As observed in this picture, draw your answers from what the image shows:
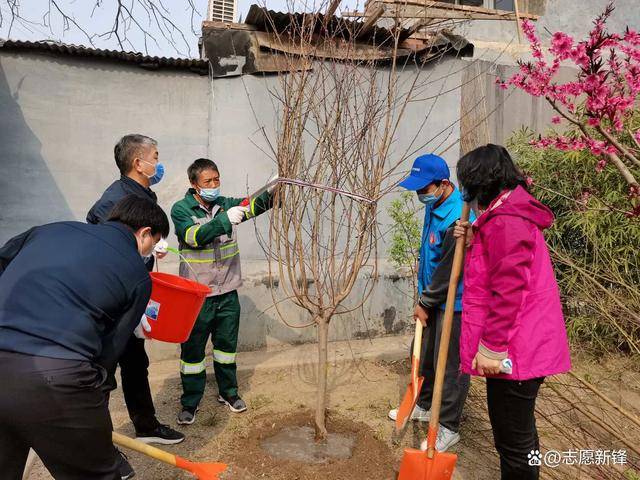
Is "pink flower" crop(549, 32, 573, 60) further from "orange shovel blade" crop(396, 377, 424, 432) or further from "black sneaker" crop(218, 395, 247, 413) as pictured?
"black sneaker" crop(218, 395, 247, 413)

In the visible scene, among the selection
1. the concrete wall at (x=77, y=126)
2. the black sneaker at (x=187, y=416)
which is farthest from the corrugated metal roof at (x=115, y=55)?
the black sneaker at (x=187, y=416)

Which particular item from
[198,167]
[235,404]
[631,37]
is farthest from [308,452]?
[631,37]

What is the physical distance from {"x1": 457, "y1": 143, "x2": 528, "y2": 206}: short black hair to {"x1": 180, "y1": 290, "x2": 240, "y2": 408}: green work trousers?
2.04 metres

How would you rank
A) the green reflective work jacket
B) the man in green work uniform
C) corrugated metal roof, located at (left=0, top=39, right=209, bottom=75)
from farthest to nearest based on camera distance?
corrugated metal roof, located at (left=0, top=39, right=209, bottom=75) → the man in green work uniform → the green reflective work jacket

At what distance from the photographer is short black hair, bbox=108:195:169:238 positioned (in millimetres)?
2070

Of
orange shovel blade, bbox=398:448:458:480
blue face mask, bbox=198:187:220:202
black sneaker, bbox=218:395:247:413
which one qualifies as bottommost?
black sneaker, bbox=218:395:247:413

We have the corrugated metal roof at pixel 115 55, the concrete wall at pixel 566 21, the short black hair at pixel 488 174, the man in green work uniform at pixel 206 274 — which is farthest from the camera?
the concrete wall at pixel 566 21

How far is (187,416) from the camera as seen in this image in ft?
11.6

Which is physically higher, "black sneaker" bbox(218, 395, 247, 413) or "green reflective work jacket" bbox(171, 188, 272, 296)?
"green reflective work jacket" bbox(171, 188, 272, 296)

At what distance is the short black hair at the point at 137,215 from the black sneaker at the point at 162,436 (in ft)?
5.71

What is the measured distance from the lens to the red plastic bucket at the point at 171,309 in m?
2.77

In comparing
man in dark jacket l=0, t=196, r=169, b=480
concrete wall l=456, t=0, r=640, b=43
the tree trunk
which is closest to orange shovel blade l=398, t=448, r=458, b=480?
the tree trunk

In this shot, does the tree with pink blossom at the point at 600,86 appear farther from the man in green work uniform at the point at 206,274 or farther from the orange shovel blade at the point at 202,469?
the orange shovel blade at the point at 202,469

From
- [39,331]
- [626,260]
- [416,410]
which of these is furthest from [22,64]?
[626,260]
